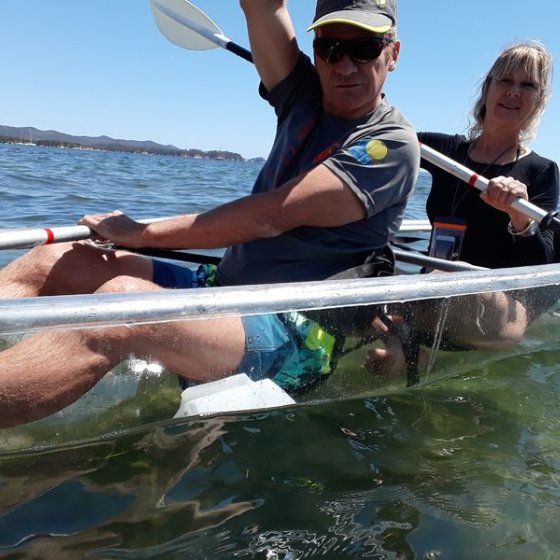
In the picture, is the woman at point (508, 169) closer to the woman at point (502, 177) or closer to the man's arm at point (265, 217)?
the woman at point (502, 177)

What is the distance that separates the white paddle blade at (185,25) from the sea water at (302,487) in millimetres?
2361

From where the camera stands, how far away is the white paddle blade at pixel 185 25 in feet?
13.0

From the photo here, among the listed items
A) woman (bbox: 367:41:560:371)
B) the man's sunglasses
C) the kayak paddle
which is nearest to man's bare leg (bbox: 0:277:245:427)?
the man's sunglasses

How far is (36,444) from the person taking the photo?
81.8 inches

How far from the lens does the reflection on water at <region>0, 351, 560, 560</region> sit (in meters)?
1.91

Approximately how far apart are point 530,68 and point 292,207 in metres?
2.05

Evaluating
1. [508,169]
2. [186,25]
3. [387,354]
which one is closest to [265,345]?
[387,354]

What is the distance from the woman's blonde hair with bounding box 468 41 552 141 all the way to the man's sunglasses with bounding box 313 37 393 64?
1.44 metres

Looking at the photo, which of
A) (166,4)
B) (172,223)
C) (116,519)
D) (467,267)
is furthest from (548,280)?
(166,4)

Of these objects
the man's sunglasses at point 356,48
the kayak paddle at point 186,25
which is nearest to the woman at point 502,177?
the man's sunglasses at point 356,48

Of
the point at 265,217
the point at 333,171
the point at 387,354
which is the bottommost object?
the point at 387,354

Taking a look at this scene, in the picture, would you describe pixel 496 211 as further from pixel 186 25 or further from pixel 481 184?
pixel 186 25

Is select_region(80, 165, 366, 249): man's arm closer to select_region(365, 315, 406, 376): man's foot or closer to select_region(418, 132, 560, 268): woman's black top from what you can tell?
select_region(365, 315, 406, 376): man's foot

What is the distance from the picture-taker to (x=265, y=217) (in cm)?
248
